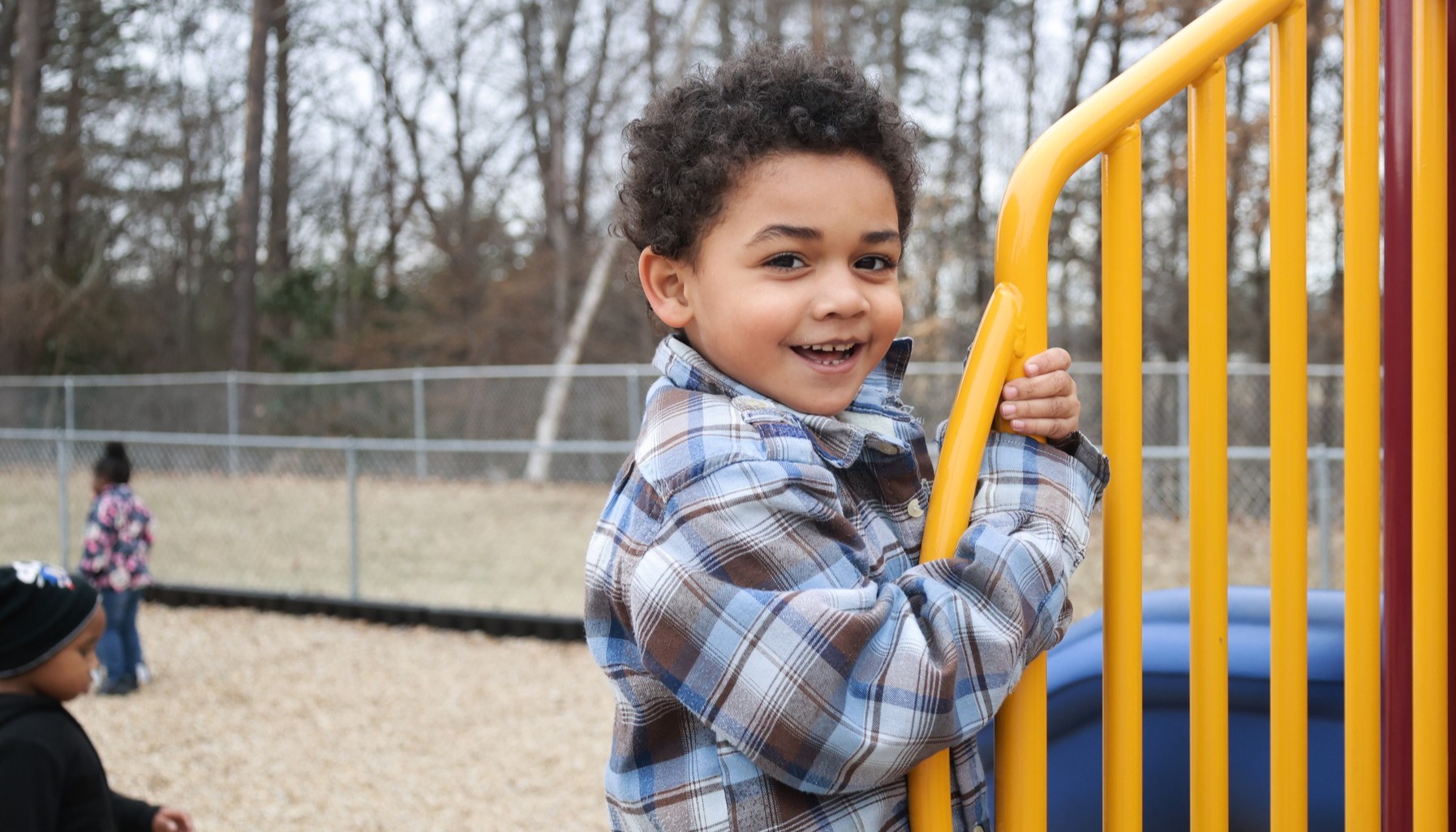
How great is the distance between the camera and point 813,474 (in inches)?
46.1

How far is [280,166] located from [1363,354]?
79.7 feet

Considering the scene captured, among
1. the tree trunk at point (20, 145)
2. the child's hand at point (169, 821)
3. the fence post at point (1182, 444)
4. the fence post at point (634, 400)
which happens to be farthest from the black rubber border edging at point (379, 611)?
the tree trunk at point (20, 145)

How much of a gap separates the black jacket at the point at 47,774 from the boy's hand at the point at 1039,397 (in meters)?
1.90

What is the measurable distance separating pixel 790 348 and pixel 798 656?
34 centimetres

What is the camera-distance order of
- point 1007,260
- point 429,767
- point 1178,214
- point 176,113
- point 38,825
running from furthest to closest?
point 176,113, point 1178,214, point 429,767, point 38,825, point 1007,260

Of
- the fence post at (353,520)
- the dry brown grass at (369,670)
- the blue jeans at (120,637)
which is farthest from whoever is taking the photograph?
the fence post at (353,520)

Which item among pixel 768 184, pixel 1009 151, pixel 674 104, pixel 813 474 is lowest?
pixel 813 474

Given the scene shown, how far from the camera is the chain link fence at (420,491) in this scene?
8305 millimetres

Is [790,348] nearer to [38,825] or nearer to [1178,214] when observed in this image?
[38,825]

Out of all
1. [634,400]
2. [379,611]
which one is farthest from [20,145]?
[379,611]

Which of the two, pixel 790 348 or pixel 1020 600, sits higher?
pixel 790 348

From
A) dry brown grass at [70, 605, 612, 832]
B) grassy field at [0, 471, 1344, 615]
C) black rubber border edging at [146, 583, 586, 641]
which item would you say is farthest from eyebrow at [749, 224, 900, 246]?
grassy field at [0, 471, 1344, 615]

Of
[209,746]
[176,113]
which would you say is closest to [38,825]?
[209,746]

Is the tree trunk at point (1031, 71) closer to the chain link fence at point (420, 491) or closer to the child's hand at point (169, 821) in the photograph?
the chain link fence at point (420, 491)
